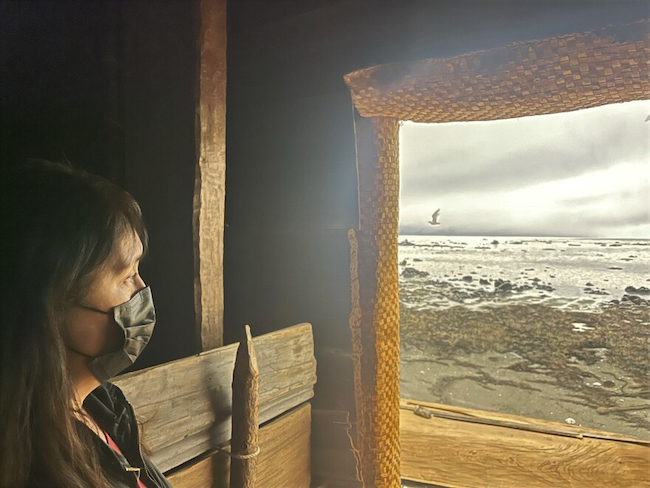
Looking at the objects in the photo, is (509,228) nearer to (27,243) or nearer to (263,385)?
(263,385)

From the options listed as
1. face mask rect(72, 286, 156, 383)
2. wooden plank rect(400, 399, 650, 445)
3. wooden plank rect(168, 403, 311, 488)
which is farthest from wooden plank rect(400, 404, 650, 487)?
face mask rect(72, 286, 156, 383)

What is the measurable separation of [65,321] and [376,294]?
976 millimetres

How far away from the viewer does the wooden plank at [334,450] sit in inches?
65.2

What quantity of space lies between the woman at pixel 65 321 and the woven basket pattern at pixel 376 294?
0.80m

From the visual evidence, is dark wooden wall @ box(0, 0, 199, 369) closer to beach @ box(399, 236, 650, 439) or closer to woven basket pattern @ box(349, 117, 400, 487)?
woven basket pattern @ box(349, 117, 400, 487)

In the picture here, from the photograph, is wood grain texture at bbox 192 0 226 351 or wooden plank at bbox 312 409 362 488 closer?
wood grain texture at bbox 192 0 226 351

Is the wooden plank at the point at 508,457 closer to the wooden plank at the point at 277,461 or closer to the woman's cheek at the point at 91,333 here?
the wooden plank at the point at 277,461

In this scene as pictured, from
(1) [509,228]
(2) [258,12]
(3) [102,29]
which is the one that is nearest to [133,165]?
(3) [102,29]

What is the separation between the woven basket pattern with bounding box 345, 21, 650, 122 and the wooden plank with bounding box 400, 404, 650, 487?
1305 mm

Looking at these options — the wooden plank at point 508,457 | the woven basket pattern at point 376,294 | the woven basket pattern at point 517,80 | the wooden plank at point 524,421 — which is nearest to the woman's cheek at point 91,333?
the woven basket pattern at point 376,294

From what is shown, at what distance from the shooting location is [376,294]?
1599 millimetres

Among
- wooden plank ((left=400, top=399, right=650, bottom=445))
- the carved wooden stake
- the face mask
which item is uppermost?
the face mask

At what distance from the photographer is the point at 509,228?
6.51ft

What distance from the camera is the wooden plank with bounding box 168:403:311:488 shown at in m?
1.24
